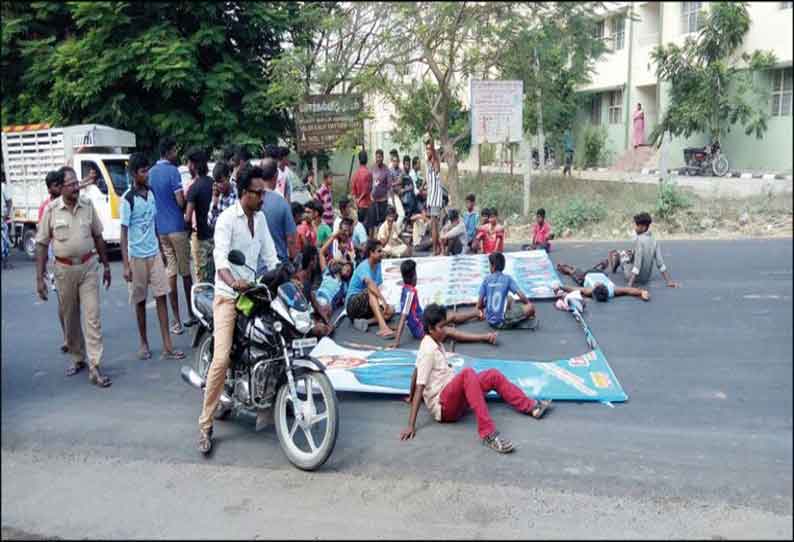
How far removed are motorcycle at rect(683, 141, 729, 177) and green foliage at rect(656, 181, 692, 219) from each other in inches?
101

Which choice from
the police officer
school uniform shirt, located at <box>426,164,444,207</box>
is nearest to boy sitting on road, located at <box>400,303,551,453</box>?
the police officer

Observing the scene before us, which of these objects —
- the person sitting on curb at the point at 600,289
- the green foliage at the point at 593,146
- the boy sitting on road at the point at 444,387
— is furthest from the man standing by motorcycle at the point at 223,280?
the person sitting on curb at the point at 600,289

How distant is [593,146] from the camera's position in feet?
16.6

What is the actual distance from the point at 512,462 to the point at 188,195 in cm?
403

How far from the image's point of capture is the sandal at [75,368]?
5.39 metres

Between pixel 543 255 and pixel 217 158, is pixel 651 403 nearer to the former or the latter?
pixel 543 255

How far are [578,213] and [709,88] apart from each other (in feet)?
21.7

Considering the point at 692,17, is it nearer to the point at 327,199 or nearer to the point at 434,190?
the point at 327,199

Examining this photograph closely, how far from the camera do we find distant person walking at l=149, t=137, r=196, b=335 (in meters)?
6.02

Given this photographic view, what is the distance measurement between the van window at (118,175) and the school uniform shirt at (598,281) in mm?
7286

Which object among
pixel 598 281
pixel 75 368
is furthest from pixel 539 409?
pixel 75 368

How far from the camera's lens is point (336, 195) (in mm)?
11711

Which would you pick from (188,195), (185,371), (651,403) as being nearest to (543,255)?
(651,403)

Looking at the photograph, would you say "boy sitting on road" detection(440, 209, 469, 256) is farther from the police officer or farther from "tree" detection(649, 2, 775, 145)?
"tree" detection(649, 2, 775, 145)
